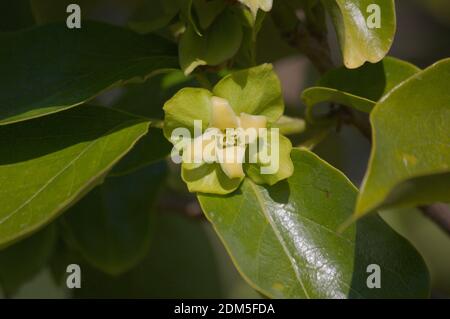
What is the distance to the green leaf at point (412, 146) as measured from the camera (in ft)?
2.80

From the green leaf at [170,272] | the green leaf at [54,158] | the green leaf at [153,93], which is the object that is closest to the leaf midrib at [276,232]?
the green leaf at [54,158]

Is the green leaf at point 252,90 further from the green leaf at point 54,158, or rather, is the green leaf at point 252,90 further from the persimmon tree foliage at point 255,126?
the green leaf at point 54,158

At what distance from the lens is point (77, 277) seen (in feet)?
4.81

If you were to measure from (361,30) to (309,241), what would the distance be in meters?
0.27

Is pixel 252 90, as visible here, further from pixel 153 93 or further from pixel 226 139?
pixel 153 93

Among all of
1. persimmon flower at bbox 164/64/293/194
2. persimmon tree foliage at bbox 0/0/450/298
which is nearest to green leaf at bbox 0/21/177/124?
persimmon tree foliage at bbox 0/0/450/298

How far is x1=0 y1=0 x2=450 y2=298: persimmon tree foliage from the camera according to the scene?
1.01 metres

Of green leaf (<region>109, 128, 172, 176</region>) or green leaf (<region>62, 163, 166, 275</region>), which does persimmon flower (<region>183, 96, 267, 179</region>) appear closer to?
green leaf (<region>109, 128, 172, 176</region>)

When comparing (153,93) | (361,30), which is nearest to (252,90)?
(361,30)

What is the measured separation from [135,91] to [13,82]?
21.9 inches

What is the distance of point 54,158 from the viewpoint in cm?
115

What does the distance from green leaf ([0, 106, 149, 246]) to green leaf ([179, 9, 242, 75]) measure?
11cm
